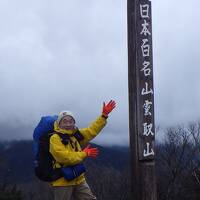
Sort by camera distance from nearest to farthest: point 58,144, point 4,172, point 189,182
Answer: point 58,144 → point 189,182 → point 4,172

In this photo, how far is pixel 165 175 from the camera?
4659cm

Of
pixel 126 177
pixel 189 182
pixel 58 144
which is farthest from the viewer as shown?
pixel 126 177

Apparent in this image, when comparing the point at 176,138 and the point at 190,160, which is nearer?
the point at 190,160

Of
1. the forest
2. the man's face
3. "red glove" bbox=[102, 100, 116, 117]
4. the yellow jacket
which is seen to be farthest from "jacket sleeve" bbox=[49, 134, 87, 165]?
the forest

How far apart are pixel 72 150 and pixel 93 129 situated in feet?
1.39

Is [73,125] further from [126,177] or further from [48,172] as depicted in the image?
[126,177]

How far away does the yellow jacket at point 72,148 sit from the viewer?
21.4 ft

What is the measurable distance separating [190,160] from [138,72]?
43375 millimetres

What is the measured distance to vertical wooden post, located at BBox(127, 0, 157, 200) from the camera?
21.2 ft

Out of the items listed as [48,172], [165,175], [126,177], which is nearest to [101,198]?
[126,177]

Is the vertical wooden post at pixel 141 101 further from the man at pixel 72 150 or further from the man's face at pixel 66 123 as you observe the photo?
the man's face at pixel 66 123

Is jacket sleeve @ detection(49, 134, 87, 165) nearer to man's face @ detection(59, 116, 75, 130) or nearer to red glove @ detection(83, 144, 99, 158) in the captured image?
red glove @ detection(83, 144, 99, 158)

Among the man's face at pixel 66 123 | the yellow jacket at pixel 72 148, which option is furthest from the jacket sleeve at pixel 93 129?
the man's face at pixel 66 123

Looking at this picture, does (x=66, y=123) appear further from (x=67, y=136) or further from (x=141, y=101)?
(x=141, y=101)
